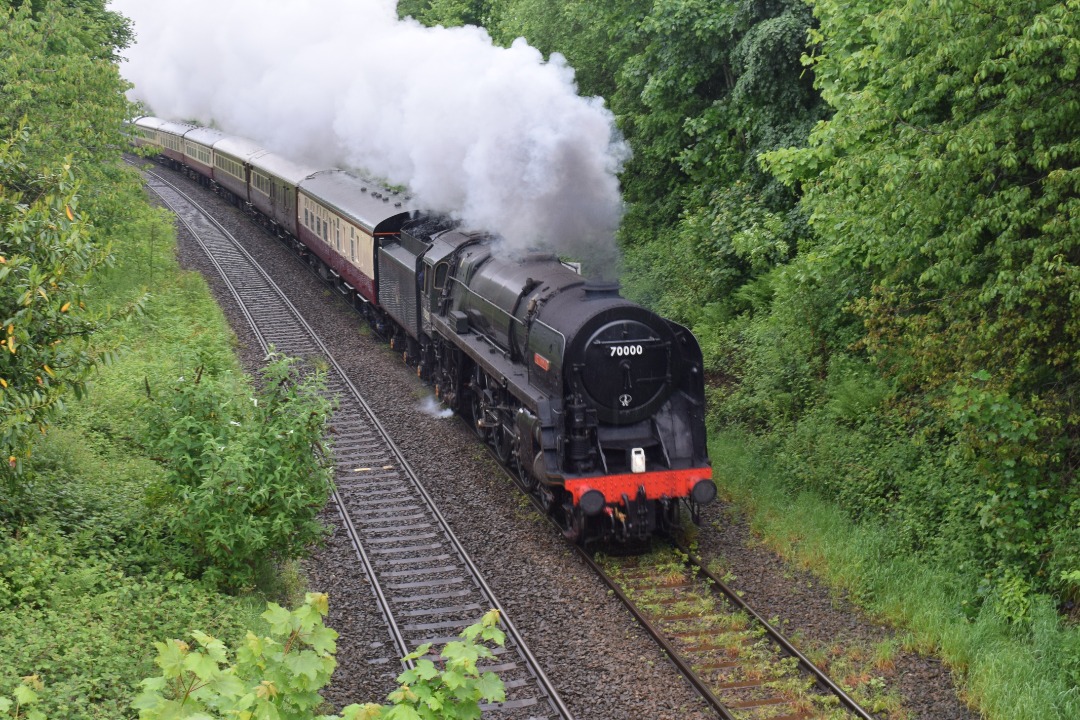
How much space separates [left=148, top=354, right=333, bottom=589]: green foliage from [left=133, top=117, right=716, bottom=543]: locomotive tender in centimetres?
286

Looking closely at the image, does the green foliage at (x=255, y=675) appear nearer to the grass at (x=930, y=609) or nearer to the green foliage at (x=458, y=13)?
the grass at (x=930, y=609)

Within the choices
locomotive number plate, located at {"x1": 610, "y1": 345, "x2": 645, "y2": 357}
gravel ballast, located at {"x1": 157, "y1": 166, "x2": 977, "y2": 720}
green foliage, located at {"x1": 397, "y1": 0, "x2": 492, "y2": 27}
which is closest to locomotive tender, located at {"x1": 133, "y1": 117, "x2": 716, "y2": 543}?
locomotive number plate, located at {"x1": 610, "y1": 345, "x2": 645, "y2": 357}

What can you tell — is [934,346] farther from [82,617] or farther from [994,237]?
[82,617]

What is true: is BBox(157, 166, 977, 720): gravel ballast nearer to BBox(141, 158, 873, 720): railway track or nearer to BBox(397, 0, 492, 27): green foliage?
BBox(141, 158, 873, 720): railway track

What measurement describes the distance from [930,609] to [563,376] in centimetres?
452

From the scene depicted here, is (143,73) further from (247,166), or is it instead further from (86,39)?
(86,39)

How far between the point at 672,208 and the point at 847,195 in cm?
1081

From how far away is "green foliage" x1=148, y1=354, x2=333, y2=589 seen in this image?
9391 mm

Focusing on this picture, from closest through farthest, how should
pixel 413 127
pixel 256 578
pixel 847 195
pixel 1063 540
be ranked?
pixel 1063 540 → pixel 256 578 → pixel 847 195 → pixel 413 127

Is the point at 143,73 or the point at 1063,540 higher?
the point at 143,73

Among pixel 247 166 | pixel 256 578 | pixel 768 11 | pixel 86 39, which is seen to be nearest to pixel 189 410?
pixel 256 578

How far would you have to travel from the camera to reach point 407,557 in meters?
11.9

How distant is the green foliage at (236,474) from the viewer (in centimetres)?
939

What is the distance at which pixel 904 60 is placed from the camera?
10.8 meters
